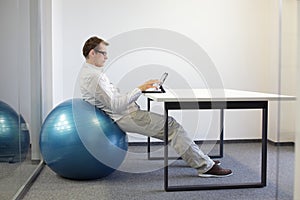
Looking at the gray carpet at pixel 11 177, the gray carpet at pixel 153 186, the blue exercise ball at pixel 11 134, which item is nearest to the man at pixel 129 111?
the gray carpet at pixel 153 186

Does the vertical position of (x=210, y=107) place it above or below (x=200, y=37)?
below

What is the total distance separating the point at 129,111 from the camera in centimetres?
327

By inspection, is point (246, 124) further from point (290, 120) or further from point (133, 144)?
point (290, 120)

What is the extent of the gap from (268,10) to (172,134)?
2.53m

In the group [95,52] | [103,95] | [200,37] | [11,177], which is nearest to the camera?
[11,177]

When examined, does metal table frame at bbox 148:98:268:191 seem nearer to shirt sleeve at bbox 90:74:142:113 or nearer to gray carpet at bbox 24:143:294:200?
gray carpet at bbox 24:143:294:200

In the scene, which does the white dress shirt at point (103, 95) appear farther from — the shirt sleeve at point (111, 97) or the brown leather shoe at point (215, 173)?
Result: the brown leather shoe at point (215, 173)

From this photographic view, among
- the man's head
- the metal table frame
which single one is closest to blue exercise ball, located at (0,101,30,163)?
the man's head

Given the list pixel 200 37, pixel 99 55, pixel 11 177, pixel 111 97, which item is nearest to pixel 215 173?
pixel 111 97

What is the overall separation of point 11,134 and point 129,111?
3.18 feet

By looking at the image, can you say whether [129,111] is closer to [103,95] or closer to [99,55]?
[103,95]

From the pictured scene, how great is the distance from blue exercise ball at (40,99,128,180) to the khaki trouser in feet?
0.41

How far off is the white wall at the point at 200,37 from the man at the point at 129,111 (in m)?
1.27

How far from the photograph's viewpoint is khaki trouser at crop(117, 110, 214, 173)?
314 centimetres
